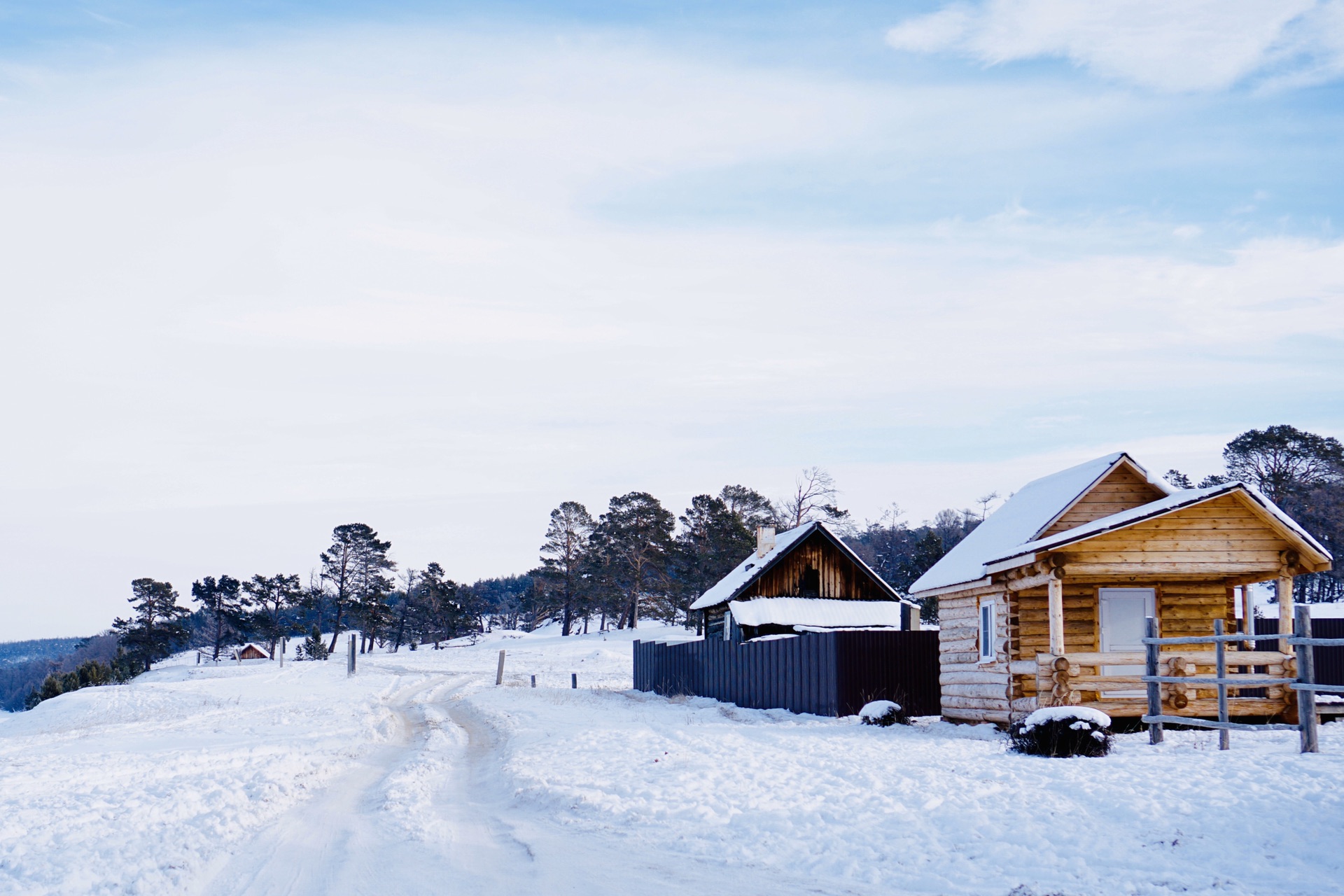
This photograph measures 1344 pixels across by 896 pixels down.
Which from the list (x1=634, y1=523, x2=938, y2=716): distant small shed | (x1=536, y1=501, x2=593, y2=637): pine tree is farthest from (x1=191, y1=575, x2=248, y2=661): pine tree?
(x1=634, y1=523, x2=938, y2=716): distant small shed

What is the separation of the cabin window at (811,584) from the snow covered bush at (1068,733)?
22.7 meters

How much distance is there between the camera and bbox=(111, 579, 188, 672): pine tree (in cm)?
8638

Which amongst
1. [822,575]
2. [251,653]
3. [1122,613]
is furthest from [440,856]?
[251,653]

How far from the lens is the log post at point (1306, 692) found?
1360cm

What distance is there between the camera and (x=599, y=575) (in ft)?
279

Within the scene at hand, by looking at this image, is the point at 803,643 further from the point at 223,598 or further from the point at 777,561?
the point at 223,598

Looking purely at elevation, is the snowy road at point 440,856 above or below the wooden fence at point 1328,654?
below

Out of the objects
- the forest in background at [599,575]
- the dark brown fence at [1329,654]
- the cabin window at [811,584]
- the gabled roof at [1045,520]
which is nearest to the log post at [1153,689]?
the gabled roof at [1045,520]

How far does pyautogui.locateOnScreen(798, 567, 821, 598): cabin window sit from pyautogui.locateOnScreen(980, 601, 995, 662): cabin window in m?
15.5

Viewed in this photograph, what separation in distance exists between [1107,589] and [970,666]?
3.38 metres

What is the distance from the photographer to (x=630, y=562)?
8344cm

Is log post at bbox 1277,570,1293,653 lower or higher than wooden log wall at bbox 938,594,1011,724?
higher

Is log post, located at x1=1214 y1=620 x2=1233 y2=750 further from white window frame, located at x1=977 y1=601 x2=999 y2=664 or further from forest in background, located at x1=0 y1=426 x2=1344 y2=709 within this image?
forest in background, located at x1=0 y1=426 x2=1344 y2=709

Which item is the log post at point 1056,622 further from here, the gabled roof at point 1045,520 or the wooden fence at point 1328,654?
the wooden fence at point 1328,654
